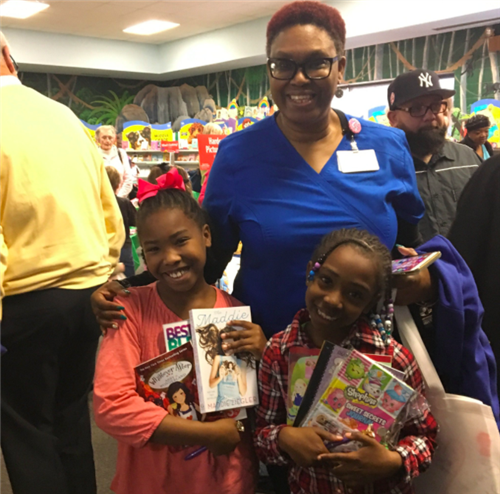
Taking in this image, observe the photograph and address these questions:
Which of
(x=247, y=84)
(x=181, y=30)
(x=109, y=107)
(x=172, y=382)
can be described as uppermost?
(x=181, y=30)

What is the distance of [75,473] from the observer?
2080 millimetres

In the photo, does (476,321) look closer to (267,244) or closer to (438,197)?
(267,244)

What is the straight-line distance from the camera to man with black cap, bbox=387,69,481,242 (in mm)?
2740

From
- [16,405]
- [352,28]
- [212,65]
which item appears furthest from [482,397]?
[212,65]

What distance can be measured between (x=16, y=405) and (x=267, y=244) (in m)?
1.23

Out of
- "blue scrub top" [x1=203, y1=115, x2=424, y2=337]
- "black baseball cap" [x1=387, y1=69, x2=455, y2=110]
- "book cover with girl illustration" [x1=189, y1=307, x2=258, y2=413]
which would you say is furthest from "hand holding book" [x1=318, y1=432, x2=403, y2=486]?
"black baseball cap" [x1=387, y1=69, x2=455, y2=110]

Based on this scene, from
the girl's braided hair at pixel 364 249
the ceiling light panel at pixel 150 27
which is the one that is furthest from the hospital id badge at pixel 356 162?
the ceiling light panel at pixel 150 27

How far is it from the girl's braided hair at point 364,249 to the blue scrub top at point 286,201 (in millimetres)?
102

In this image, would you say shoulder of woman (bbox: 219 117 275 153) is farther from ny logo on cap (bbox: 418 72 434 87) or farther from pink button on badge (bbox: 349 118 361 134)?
ny logo on cap (bbox: 418 72 434 87)

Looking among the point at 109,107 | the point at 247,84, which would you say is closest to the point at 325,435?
the point at 247,84

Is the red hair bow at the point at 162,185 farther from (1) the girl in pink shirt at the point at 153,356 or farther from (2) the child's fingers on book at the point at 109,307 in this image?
(2) the child's fingers on book at the point at 109,307

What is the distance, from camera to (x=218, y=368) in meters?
1.29

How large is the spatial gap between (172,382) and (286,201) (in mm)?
565

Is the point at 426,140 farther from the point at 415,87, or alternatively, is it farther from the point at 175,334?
the point at 175,334
